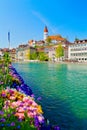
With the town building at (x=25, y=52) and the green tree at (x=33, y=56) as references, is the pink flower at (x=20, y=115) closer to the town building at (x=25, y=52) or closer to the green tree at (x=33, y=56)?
the green tree at (x=33, y=56)

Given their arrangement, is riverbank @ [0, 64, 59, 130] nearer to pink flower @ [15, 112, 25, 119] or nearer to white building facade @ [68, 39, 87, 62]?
pink flower @ [15, 112, 25, 119]

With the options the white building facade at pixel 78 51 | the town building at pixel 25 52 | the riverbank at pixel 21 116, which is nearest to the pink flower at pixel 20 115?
the riverbank at pixel 21 116

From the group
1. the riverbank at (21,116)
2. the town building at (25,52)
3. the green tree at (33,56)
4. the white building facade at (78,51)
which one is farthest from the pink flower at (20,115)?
the town building at (25,52)

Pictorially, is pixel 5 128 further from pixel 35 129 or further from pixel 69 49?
pixel 69 49

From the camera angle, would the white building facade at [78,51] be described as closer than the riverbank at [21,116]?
No

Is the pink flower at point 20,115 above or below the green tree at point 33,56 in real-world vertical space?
below

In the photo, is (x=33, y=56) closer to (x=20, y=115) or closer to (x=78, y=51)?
(x=78, y=51)

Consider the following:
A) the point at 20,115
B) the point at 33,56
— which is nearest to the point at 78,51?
the point at 33,56

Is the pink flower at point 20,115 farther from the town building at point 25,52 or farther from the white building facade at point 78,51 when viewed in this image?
the town building at point 25,52

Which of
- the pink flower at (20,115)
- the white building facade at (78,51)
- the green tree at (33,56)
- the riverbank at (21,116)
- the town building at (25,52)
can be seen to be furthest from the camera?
the town building at (25,52)

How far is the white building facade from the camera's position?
137m

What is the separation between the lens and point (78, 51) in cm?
14138

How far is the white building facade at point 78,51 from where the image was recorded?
5399 inches

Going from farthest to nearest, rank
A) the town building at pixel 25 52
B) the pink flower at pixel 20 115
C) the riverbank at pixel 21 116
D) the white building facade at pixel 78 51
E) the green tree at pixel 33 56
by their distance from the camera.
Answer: the town building at pixel 25 52
the green tree at pixel 33 56
the white building facade at pixel 78 51
the pink flower at pixel 20 115
the riverbank at pixel 21 116
